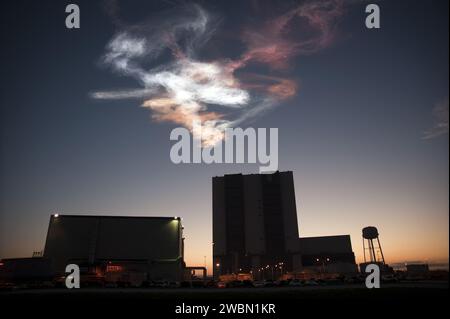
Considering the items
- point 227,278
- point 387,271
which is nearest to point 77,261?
point 227,278

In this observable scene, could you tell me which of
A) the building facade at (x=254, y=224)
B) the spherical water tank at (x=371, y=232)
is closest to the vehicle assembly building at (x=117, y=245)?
the building facade at (x=254, y=224)

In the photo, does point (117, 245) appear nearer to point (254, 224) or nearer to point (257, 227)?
point (254, 224)

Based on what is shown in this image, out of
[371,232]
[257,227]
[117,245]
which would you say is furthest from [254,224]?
[117,245]

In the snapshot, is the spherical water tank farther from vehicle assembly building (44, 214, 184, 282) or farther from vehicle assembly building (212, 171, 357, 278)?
vehicle assembly building (44, 214, 184, 282)

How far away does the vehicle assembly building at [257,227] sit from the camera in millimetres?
89188

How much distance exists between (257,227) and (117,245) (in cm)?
3788

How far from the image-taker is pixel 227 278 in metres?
85.1

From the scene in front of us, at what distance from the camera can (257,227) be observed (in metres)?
91.1

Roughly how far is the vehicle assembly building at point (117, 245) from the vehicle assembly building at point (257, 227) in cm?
2485

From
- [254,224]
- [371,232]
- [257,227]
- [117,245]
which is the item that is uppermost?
[254,224]

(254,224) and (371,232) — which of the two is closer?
(371,232)
